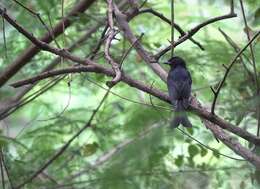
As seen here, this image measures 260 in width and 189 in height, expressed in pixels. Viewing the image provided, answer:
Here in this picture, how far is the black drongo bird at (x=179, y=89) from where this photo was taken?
2.67m

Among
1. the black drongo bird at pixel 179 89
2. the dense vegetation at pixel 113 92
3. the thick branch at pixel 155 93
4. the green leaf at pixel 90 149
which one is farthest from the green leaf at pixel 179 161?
the thick branch at pixel 155 93

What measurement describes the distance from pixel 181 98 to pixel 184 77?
0.71 m

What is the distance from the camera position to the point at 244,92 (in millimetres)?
3828

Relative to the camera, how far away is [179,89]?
344cm

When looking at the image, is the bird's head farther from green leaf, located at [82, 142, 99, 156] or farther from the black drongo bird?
green leaf, located at [82, 142, 99, 156]

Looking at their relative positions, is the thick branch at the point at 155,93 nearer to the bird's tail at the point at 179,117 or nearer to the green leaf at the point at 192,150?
the bird's tail at the point at 179,117

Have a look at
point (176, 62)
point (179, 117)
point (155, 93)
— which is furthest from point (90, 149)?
point (155, 93)

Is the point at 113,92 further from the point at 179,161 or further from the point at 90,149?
the point at 179,161

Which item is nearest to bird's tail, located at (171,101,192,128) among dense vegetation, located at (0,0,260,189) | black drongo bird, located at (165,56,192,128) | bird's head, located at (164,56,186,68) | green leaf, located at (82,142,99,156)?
black drongo bird, located at (165,56,192,128)

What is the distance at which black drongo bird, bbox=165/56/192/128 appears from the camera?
A: 8.76 feet

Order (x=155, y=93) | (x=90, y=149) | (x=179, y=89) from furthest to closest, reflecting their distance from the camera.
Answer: (x=90, y=149), (x=179, y=89), (x=155, y=93)

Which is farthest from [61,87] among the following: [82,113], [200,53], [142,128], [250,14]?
[142,128]

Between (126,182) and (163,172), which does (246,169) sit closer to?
(163,172)

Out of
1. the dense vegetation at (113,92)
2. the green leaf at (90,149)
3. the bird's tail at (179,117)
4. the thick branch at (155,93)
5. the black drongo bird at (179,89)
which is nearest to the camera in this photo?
the thick branch at (155,93)
